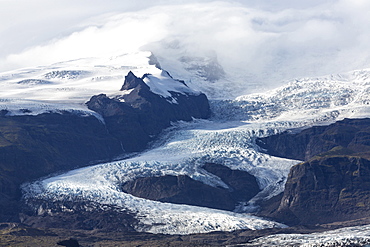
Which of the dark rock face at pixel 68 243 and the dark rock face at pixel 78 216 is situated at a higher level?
the dark rock face at pixel 68 243

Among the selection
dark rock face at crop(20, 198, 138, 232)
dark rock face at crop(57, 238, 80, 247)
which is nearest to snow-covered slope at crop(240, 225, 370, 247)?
dark rock face at crop(57, 238, 80, 247)

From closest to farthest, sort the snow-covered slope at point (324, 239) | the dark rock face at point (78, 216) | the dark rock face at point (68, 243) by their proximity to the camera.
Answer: the dark rock face at point (68, 243) < the snow-covered slope at point (324, 239) < the dark rock face at point (78, 216)

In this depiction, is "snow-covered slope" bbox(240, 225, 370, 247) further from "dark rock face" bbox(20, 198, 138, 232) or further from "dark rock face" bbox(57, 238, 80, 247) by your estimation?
"dark rock face" bbox(20, 198, 138, 232)

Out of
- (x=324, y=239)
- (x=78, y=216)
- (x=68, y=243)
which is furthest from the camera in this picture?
(x=78, y=216)

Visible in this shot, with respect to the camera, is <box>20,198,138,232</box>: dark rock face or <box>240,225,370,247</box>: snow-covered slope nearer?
<box>240,225,370,247</box>: snow-covered slope

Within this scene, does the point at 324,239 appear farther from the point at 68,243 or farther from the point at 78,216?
the point at 78,216

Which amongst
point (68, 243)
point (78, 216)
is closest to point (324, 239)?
point (68, 243)

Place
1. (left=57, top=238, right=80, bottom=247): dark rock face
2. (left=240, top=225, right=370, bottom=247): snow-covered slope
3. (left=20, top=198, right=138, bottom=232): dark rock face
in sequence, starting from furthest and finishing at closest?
(left=20, top=198, right=138, bottom=232): dark rock face → (left=240, top=225, right=370, bottom=247): snow-covered slope → (left=57, top=238, right=80, bottom=247): dark rock face

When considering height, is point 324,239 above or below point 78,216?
below

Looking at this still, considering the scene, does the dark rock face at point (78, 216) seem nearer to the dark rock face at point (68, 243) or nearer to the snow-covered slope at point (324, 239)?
the snow-covered slope at point (324, 239)

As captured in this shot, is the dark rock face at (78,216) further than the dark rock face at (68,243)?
Yes

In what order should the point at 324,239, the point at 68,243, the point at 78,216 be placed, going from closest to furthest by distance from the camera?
the point at 68,243, the point at 324,239, the point at 78,216

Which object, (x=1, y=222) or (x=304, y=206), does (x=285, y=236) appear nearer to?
(x=304, y=206)

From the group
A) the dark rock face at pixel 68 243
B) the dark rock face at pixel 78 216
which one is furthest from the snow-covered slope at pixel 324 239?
the dark rock face at pixel 78 216
